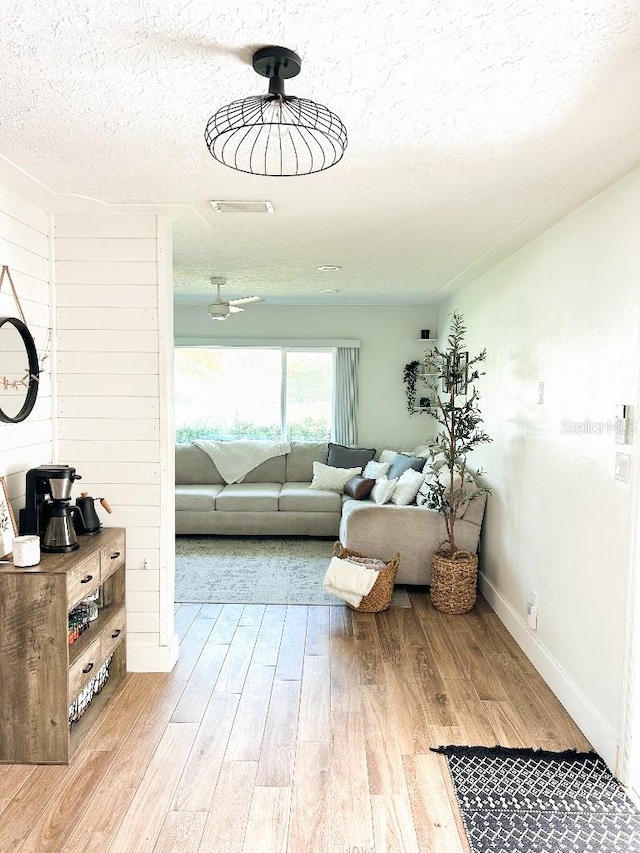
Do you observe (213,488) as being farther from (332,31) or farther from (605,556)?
(332,31)

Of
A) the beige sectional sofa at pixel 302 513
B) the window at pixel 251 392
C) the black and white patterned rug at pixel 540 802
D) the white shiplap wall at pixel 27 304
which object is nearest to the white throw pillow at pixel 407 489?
the beige sectional sofa at pixel 302 513

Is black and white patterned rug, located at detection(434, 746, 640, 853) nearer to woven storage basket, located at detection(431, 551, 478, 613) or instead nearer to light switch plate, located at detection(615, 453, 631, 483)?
light switch plate, located at detection(615, 453, 631, 483)

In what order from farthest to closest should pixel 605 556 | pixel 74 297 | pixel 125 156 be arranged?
pixel 74 297
pixel 605 556
pixel 125 156

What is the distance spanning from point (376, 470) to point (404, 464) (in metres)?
0.38

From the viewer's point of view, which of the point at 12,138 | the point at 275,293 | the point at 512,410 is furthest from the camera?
the point at 275,293

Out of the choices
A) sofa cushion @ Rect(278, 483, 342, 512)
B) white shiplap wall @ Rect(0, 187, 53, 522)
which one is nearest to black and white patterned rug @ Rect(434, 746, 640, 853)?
white shiplap wall @ Rect(0, 187, 53, 522)

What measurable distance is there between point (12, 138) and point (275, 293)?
4.24m

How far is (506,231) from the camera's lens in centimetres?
370

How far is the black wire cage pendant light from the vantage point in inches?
67.4

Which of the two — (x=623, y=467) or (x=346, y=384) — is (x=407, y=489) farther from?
(x=623, y=467)

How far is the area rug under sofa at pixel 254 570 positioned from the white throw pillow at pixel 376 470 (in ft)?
2.63

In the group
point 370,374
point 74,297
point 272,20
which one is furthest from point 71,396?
point 370,374

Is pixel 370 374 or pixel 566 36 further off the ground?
pixel 566 36

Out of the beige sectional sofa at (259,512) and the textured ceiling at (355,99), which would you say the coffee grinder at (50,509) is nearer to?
the textured ceiling at (355,99)
